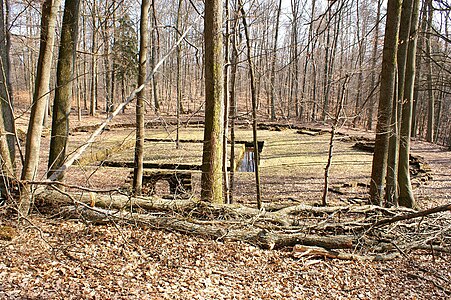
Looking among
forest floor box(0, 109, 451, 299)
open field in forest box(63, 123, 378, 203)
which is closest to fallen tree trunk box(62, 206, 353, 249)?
forest floor box(0, 109, 451, 299)

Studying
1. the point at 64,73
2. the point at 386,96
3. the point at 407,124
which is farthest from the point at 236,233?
the point at 407,124

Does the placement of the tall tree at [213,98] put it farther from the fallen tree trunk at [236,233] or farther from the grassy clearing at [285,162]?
the grassy clearing at [285,162]

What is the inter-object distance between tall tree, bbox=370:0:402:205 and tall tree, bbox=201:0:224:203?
3488 millimetres

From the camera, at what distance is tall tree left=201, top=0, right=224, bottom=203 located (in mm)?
5754

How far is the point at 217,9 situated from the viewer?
5.77 meters

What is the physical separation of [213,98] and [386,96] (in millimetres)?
3801

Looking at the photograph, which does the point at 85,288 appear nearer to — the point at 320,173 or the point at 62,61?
the point at 62,61

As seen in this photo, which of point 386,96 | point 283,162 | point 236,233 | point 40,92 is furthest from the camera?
point 283,162

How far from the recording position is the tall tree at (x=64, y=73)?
19.7 ft

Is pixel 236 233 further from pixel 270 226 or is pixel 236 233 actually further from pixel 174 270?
pixel 174 270

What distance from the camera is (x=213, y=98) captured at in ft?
19.0

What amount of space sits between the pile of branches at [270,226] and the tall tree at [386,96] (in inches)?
44.7

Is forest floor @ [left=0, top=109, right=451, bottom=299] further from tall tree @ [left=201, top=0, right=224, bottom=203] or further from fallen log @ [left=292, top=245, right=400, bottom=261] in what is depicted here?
tall tree @ [left=201, top=0, right=224, bottom=203]

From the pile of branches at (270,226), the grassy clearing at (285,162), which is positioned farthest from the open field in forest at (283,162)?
the pile of branches at (270,226)
